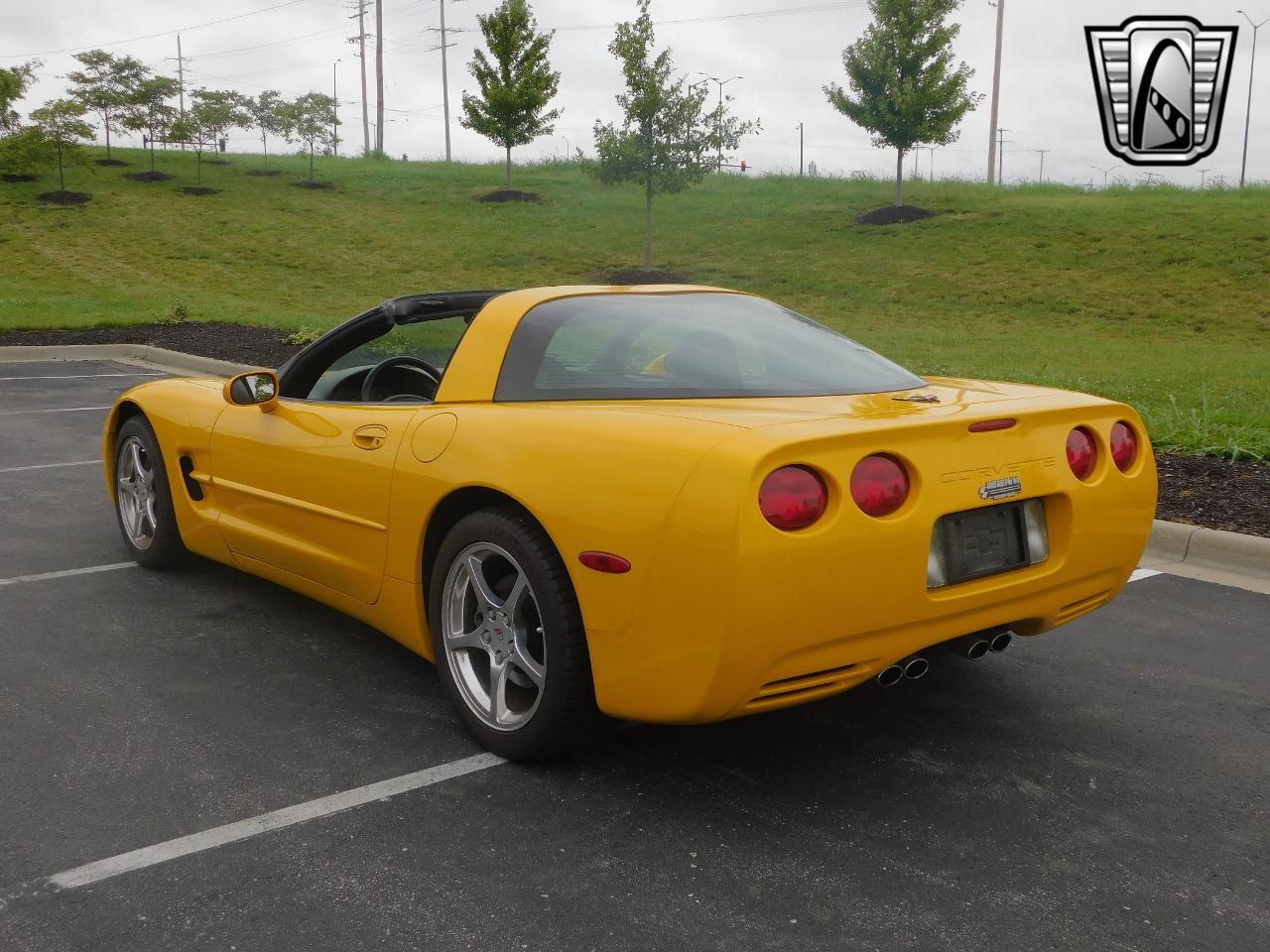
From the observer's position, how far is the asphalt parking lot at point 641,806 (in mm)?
2566

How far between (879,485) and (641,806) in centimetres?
106

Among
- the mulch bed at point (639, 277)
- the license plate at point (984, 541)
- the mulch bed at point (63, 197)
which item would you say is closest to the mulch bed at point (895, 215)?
the mulch bed at point (639, 277)

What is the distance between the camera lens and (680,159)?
88.9ft

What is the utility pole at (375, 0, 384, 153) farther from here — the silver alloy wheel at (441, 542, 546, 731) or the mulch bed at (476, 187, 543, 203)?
the silver alloy wheel at (441, 542, 546, 731)

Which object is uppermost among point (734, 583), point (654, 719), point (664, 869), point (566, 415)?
point (566, 415)

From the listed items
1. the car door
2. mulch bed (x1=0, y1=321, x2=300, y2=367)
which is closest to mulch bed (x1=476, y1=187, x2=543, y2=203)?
mulch bed (x1=0, y1=321, x2=300, y2=367)

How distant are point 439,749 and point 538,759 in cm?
35

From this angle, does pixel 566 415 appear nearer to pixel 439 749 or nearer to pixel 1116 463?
pixel 439 749

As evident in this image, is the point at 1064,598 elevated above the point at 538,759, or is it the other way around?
the point at 1064,598

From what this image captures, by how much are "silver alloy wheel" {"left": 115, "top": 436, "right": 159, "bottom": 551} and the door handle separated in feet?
5.88

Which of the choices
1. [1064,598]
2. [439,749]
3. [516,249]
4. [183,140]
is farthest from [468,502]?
[183,140]

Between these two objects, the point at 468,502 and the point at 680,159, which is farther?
the point at 680,159

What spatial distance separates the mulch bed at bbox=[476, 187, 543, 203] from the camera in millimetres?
37312

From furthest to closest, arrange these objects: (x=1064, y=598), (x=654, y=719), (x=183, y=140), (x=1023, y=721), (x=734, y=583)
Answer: (x=183, y=140) → (x=1023, y=721) → (x=1064, y=598) → (x=654, y=719) → (x=734, y=583)
